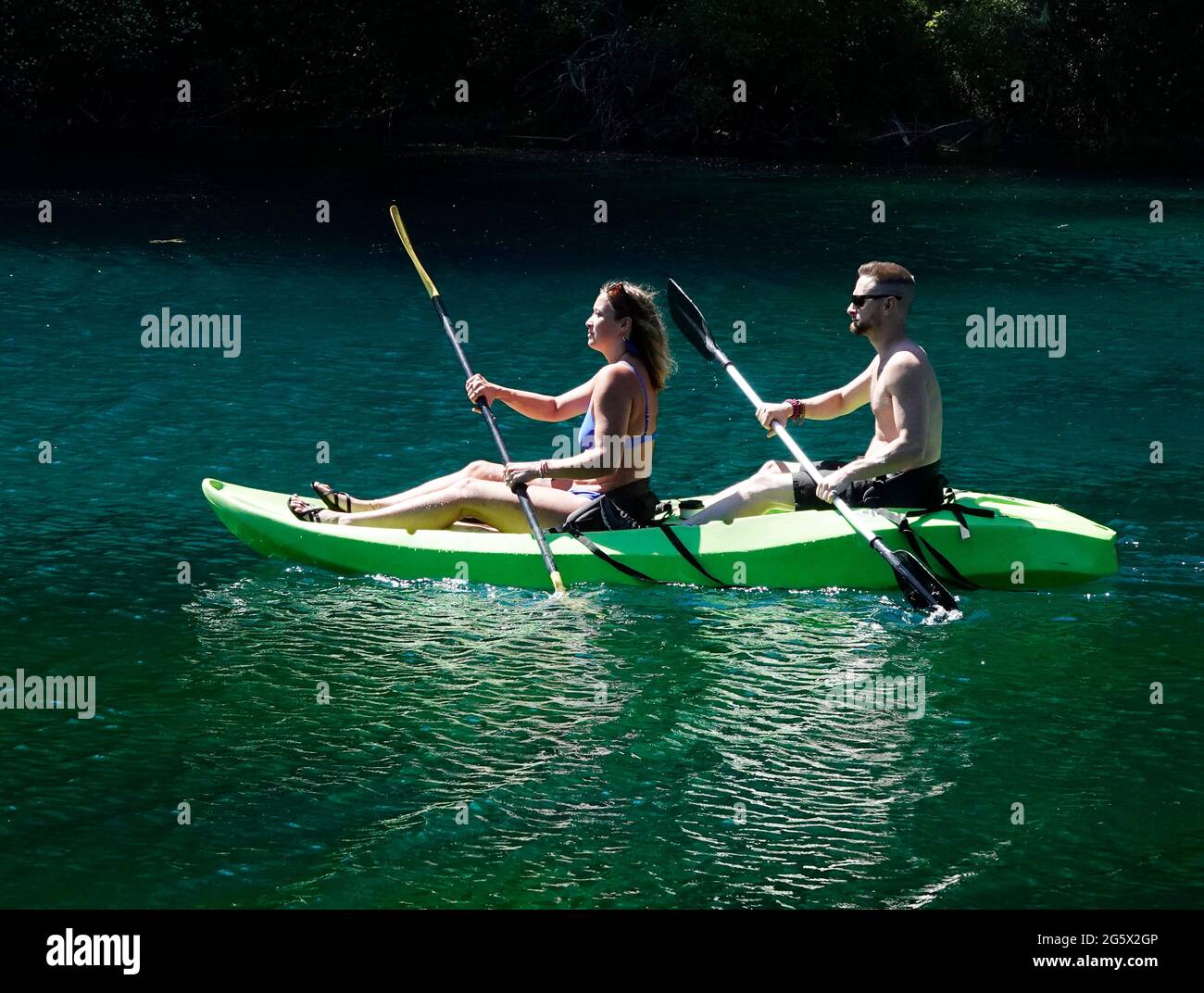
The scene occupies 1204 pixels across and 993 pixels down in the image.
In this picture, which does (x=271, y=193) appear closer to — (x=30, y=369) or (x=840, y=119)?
(x=30, y=369)

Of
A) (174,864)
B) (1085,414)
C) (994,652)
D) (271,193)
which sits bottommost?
(174,864)

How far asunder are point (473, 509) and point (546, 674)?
1308 mm

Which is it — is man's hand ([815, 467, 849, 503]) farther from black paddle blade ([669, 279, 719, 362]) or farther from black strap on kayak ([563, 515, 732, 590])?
black paddle blade ([669, 279, 719, 362])

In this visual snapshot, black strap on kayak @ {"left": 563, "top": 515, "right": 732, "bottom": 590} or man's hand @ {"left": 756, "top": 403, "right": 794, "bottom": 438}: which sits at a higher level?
man's hand @ {"left": 756, "top": 403, "right": 794, "bottom": 438}

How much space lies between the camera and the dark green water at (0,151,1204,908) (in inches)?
190

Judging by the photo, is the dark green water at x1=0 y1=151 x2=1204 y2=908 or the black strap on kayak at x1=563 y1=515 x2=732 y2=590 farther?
the black strap on kayak at x1=563 y1=515 x2=732 y2=590

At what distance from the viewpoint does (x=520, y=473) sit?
7.10 meters

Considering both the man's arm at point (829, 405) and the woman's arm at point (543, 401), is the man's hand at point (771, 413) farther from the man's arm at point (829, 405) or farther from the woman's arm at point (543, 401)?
the woman's arm at point (543, 401)

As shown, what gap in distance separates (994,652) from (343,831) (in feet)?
9.13

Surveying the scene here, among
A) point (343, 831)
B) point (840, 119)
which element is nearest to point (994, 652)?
point (343, 831)

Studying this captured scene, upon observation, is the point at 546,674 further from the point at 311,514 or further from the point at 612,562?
the point at 311,514

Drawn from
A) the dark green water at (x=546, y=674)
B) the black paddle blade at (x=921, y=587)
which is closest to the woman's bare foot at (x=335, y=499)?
the dark green water at (x=546, y=674)

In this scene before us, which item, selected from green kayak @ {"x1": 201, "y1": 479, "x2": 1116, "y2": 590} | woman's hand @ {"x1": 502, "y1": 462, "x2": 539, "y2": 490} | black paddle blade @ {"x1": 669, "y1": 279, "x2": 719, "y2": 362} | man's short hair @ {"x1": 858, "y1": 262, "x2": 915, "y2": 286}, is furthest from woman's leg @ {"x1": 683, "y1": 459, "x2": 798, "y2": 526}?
black paddle blade @ {"x1": 669, "y1": 279, "x2": 719, "y2": 362}

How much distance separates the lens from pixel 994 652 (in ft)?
21.3
